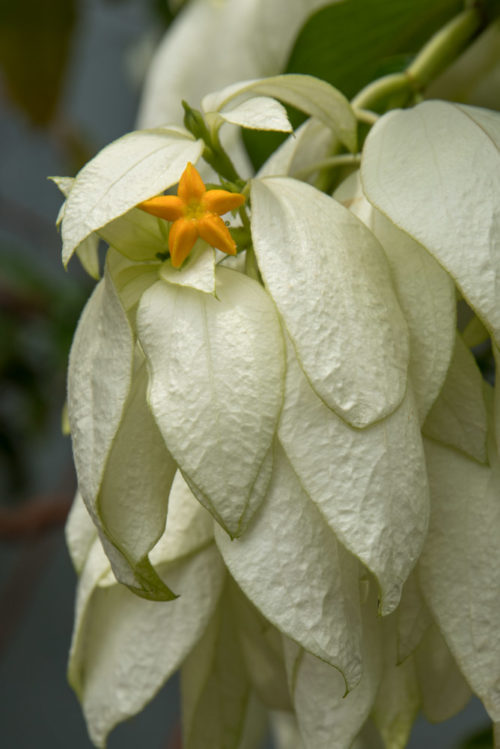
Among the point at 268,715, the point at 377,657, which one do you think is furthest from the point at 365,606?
the point at 268,715

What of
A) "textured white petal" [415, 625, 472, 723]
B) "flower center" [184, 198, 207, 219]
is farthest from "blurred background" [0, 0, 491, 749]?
"flower center" [184, 198, 207, 219]

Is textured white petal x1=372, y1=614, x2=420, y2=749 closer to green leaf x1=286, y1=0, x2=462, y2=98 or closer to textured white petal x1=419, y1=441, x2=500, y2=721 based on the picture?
textured white petal x1=419, y1=441, x2=500, y2=721

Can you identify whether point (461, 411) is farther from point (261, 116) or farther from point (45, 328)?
point (45, 328)

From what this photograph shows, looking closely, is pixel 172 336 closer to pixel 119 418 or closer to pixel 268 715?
pixel 119 418

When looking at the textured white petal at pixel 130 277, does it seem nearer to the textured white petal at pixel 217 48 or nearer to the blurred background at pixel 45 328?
the textured white petal at pixel 217 48

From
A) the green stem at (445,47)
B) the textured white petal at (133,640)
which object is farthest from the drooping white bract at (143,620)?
the green stem at (445,47)
